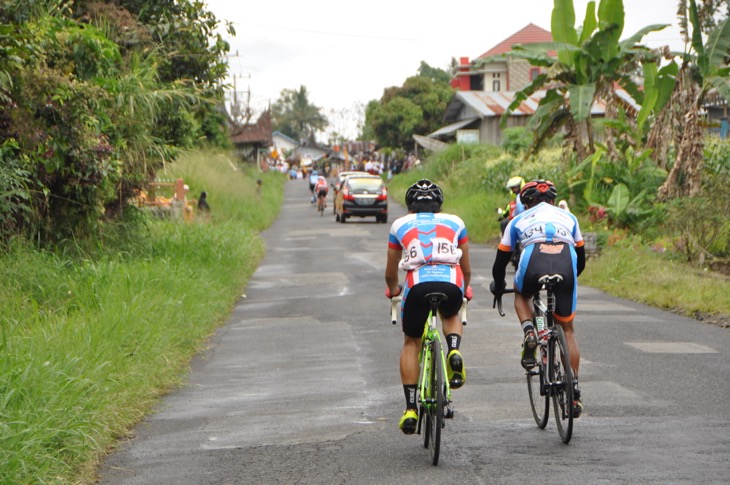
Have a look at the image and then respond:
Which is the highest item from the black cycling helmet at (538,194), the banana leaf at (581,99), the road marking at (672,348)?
the banana leaf at (581,99)

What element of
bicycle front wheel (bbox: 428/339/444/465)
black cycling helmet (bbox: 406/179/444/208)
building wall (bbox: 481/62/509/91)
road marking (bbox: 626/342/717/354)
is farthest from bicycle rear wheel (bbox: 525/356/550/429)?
building wall (bbox: 481/62/509/91)

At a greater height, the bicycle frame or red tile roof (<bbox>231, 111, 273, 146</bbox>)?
red tile roof (<bbox>231, 111, 273, 146</bbox>)

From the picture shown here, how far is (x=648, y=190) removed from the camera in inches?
943

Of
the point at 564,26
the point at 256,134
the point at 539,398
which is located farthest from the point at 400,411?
the point at 256,134

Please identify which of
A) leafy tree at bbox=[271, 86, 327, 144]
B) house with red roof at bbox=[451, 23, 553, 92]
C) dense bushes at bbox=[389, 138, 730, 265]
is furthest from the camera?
leafy tree at bbox=[271, 86, 327, 144]

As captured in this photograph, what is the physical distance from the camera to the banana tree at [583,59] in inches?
887

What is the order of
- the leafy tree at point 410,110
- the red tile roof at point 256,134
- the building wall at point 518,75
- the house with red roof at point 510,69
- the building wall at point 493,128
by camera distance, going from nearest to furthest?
1. the building wall at point 493,128
2. the leafy tree at point 410,110
3. the building wall at point 518,75
4. the house with red roof at point 510,69
5. the red tile roof at point 256,134

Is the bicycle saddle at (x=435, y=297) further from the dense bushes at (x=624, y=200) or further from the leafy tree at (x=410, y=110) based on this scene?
the leafy tree at (x=410, y=110)

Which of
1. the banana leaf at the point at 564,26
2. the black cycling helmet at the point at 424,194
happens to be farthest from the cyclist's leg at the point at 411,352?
the banana leaf at the point at 564,26

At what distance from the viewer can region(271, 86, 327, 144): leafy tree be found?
7003 inches

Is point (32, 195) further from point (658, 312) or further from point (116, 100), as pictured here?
point (658, 312)

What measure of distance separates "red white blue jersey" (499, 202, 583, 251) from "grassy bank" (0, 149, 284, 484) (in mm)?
3280

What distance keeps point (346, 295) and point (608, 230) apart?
26.6ft

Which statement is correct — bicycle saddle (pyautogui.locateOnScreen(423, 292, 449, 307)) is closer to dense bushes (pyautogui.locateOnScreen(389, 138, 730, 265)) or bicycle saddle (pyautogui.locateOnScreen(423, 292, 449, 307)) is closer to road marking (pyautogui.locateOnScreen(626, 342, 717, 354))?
road marking (pyautogui.locateOnScreen(626, 342, 717, 354))
